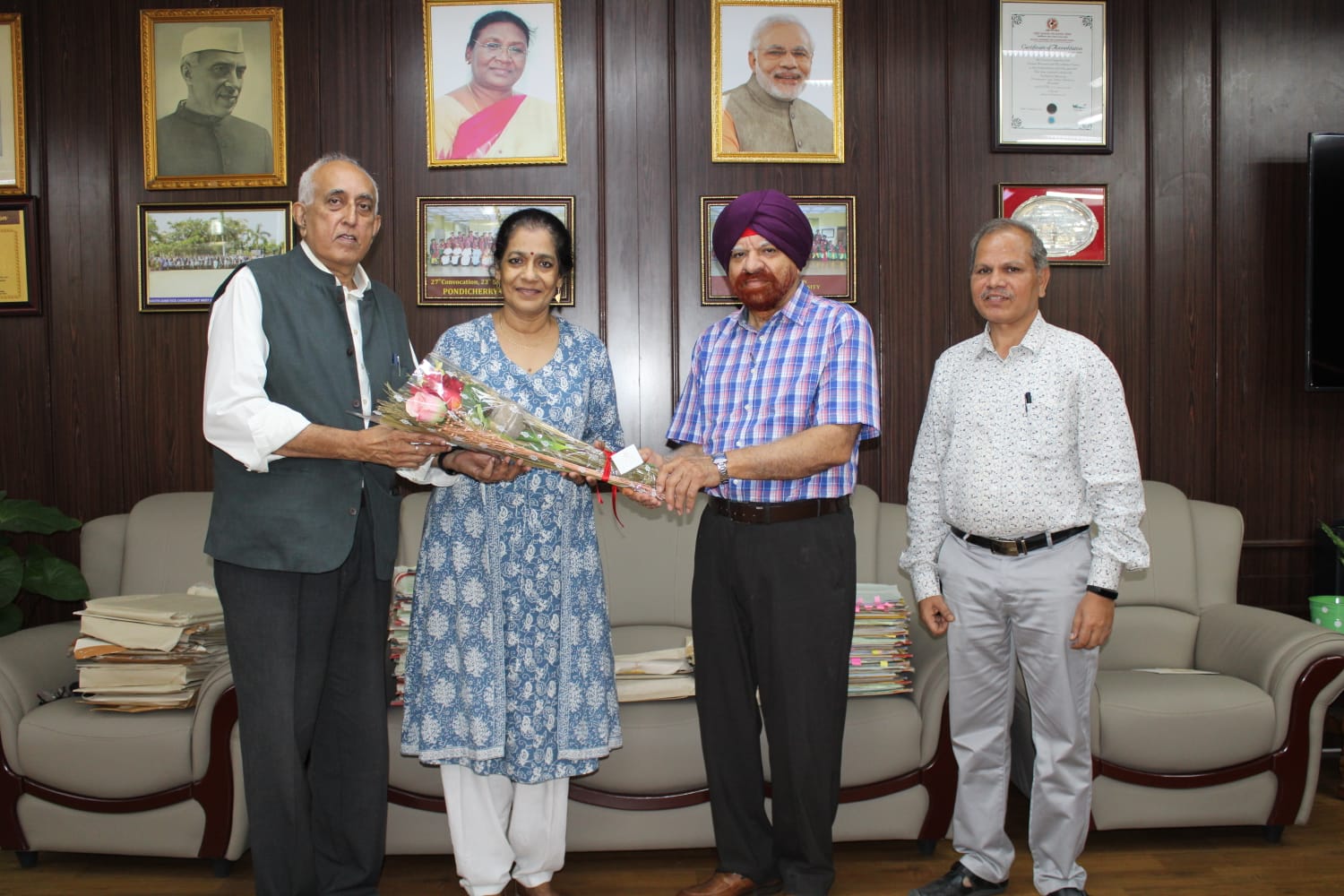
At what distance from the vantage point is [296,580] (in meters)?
2.06

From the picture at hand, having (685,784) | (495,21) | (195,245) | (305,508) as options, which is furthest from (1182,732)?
(195,245)

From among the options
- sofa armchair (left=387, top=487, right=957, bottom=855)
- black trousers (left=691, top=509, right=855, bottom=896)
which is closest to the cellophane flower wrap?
black trousers (left=691, top=509, right=855, bottom=896)

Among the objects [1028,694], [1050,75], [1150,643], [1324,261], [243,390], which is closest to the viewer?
[243,390]

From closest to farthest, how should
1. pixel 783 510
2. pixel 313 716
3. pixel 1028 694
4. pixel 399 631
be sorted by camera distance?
pixel 313 716 → pixel 783 510 → pixel 1028 694 → pixel 399 631

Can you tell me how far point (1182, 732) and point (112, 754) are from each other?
10.4 feet

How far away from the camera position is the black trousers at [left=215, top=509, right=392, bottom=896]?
6.73ft

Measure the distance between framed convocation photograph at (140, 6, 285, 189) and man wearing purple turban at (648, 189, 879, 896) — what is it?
7.90ft

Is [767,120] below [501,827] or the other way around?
the other way around

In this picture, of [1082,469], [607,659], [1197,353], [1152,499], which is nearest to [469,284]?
[607,659]

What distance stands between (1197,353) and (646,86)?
8.47 ft

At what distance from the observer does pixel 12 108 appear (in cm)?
378

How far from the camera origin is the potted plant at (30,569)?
3248 millimetres

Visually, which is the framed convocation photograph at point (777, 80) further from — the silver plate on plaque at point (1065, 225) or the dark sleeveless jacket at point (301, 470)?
the dark sleeveless jacket at point (301, 470)

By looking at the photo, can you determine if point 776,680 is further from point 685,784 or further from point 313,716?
point 313,716
